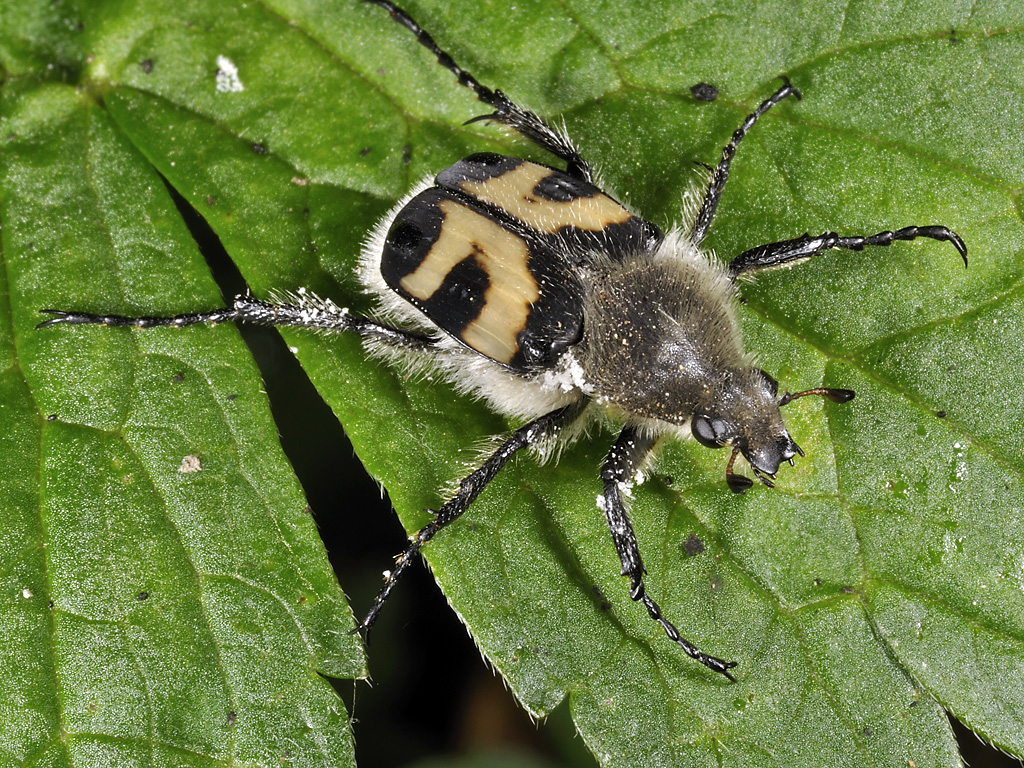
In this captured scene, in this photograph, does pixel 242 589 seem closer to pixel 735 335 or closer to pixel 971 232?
pixel 735 335

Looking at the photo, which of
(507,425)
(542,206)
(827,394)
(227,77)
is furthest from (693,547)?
(227,77)

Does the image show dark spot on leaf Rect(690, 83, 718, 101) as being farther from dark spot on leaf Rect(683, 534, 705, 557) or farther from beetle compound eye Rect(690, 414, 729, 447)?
dark spot on leaf Rect(683, 534, 705, 557)

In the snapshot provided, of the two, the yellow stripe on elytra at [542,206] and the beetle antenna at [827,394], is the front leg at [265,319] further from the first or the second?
the beetle antenna at [827,394]

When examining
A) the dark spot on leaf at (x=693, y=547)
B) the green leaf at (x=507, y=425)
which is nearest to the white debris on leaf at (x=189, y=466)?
the green leaf at (x=507, y=425)

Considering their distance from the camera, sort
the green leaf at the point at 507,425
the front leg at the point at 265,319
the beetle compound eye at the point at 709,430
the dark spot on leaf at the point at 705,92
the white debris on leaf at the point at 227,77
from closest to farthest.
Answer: the green leaf at the point at 507,425 < the beetle compound eye at the point at 709,430 < the front leg at the point at 265,319 < the dark spot on leaf at the point at 705,92 < the white debris on leaf at the point at 227,77

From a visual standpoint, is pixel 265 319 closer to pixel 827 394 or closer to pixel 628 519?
pixel 628 519

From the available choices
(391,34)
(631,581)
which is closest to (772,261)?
(631,581)
